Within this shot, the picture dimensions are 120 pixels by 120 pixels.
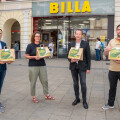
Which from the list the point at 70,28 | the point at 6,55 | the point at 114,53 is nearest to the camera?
the point at 114,53

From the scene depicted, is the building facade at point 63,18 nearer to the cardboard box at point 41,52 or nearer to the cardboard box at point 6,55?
the cardboard box at point 41,52

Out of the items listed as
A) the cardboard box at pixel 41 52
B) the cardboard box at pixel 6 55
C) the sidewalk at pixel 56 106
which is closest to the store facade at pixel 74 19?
the sidewalk at pixel 56 106

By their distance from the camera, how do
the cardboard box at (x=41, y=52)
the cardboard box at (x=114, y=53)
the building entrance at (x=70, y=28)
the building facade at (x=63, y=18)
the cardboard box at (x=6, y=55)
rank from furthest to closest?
the building entrance at (x=70, y=28)
the building facade at (x=63, y=18)
the cardboard box at (x=41, y=52)
the cardboard box at (x=6, y=55)
the cardboard box at (x=114, y=53)

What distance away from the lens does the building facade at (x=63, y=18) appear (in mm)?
16359

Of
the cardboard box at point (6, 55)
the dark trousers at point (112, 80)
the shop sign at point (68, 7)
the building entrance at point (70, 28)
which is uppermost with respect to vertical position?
the shop sign at point (68, 7)

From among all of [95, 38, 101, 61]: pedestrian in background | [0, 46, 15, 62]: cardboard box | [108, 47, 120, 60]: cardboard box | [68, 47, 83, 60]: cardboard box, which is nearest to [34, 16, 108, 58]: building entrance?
[95, 38, 101, 61]: pedestrian in background

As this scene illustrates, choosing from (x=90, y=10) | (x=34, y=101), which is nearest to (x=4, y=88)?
(x=34, y=101)

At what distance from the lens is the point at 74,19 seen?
17.9 metres

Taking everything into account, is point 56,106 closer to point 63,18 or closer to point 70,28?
point 70,28

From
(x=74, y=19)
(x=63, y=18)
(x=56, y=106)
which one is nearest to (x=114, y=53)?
(x=56, y=106)

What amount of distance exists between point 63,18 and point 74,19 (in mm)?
1106

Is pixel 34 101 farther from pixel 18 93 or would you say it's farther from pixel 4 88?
pixel 4 88

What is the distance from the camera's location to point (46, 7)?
17.6 m

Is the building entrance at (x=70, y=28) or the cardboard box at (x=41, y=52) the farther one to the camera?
the building entrance at (x=70, y=28)
